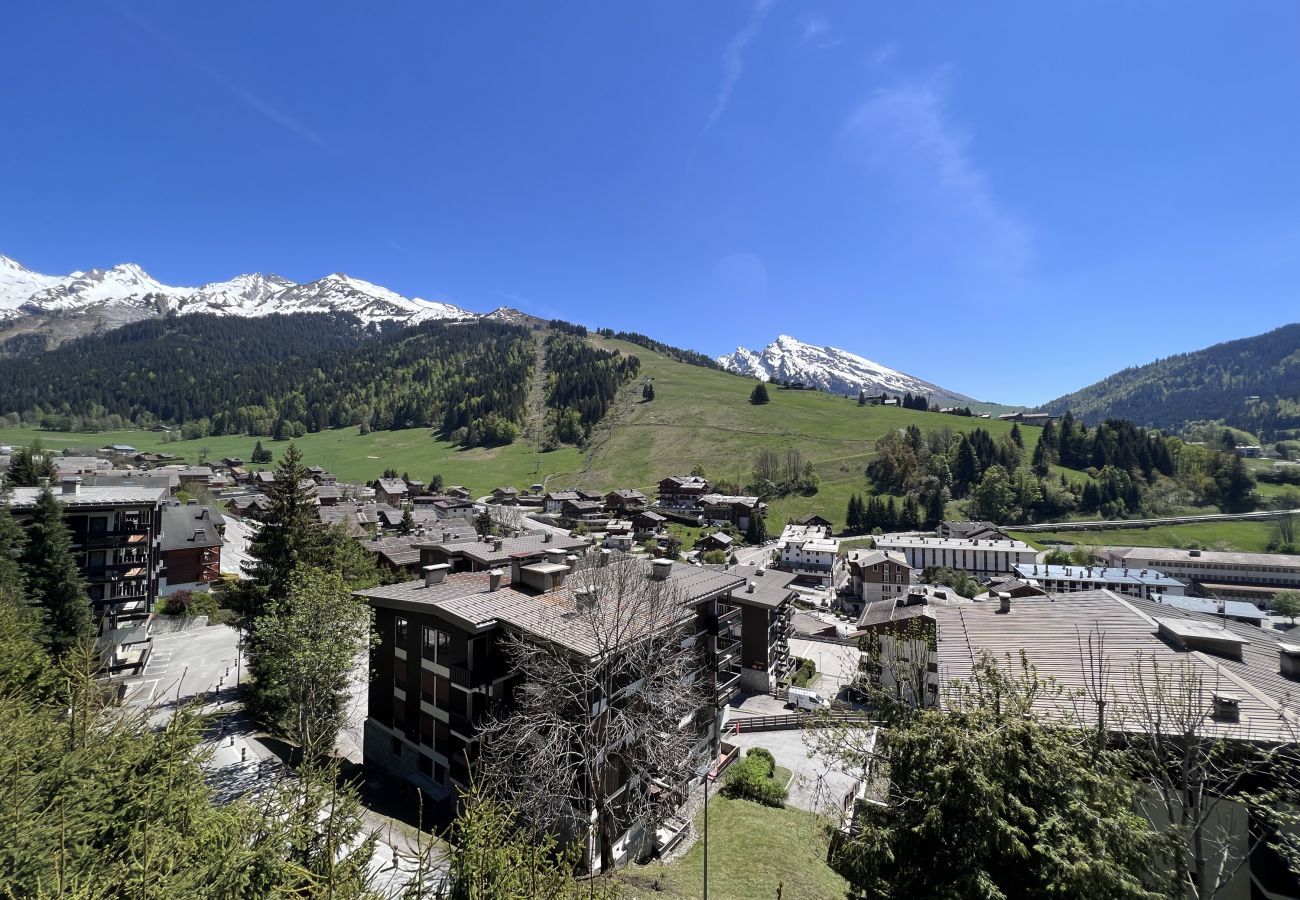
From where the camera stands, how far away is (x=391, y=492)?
4847 inches

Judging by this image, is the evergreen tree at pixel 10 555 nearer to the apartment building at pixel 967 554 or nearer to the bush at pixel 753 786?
the bush at pixel 753 786

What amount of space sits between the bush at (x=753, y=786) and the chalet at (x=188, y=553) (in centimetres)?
6366

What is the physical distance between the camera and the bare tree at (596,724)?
62.2ft

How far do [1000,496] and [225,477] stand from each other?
191806 mm

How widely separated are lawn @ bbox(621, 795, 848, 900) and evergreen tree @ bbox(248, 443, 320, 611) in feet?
83.8

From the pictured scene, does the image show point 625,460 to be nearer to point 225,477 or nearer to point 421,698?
point 225,477

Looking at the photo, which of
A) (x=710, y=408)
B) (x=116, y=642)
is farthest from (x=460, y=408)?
(x=116, y=642)

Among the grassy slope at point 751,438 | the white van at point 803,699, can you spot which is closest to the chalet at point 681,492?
the grassy slope at point 751,438

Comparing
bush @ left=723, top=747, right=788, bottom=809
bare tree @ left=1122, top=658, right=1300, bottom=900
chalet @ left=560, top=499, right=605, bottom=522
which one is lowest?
bush @ left=723, top=747, right=788, bottom=809

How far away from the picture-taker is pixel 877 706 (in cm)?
1257

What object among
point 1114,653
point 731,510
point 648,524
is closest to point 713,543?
point 648,524

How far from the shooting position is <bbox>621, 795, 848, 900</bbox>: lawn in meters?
18.6

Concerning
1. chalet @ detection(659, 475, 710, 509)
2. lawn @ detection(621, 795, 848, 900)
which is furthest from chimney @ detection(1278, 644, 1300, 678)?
chalet @ detection(659, 475, 710, 509)

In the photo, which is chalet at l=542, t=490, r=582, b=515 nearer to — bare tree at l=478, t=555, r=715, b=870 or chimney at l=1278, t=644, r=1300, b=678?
bare tree at l=478, t=555, r=715, b=870
